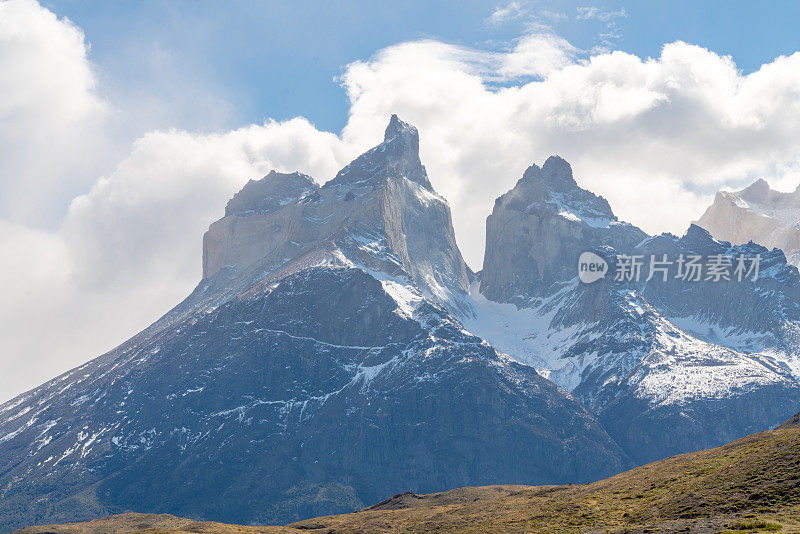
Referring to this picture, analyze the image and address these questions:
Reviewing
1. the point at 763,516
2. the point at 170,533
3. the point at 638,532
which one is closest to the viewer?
the point at 763,516

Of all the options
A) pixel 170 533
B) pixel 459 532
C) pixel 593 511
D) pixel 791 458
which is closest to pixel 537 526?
pixel 593 511

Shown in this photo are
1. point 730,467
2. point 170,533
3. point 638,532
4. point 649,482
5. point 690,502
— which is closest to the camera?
point 638,532

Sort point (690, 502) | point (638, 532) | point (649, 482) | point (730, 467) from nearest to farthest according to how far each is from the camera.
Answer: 1. point (638, 532)
2. point (690, 502)
3. point (730, 467)
4. point (649, 482)

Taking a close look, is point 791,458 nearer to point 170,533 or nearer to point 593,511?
point 593,511

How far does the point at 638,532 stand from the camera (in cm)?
11744

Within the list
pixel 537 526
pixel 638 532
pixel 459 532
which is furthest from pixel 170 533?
pixel 638 532

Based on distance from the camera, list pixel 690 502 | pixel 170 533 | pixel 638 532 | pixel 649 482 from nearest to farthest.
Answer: pixel 638 532 → pixel 690 502 → pixel 649 482 → pixel 170 533

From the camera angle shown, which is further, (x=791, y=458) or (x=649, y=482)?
(x=649, y=482)

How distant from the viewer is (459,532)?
164 m

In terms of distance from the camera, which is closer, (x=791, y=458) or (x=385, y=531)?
(x=791, y=458)

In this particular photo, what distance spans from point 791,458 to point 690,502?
1534cm

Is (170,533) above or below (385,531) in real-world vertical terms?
above

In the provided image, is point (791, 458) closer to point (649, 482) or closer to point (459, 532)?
point (649, 482)

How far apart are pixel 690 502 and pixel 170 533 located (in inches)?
4181
